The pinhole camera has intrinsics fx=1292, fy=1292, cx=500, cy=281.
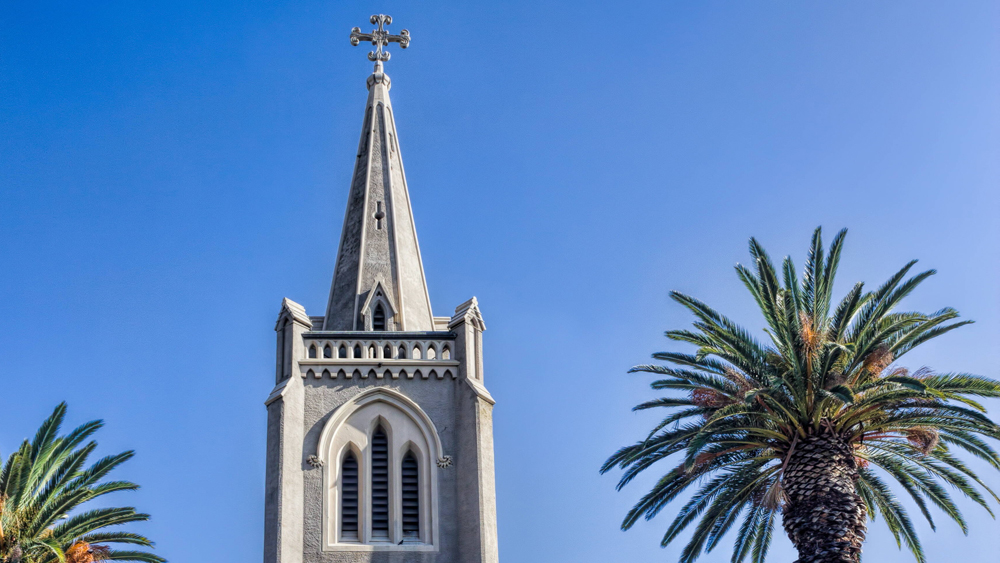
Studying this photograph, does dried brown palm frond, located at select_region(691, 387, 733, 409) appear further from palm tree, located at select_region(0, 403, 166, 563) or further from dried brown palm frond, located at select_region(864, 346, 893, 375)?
palm tree, located at select_region(0, 403, 166, 563)

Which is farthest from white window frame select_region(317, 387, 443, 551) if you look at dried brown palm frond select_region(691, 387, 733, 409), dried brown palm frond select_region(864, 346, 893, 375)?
dried brown palm frond select_region(864, 346, 893, 375)

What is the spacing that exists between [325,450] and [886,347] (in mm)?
11711

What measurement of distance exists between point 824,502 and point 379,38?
2064 centimetres

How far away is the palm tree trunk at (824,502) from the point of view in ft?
73.6

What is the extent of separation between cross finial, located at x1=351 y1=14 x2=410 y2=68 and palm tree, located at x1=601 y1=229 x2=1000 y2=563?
15.3 meters

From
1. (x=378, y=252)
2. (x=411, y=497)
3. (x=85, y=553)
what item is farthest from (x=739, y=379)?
(x=85, y=553)

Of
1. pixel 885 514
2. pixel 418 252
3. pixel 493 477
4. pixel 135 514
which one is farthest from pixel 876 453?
pixel 135 514

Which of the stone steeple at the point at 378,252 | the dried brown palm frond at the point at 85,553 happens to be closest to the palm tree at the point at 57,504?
the dried brown palm frond at the point at 85,553

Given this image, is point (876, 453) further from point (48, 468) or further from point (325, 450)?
point (48, 468)

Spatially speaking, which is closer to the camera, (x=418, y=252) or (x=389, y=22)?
(x=418, y=252)

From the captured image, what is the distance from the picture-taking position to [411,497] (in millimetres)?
27438

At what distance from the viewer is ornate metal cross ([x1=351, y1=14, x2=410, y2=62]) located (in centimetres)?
3741

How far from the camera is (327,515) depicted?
26.6 m

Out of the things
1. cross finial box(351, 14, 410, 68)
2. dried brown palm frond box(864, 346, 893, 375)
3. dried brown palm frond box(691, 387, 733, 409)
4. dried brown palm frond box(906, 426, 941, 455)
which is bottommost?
dried brown palm frond box(906, 426, 941, 455)
